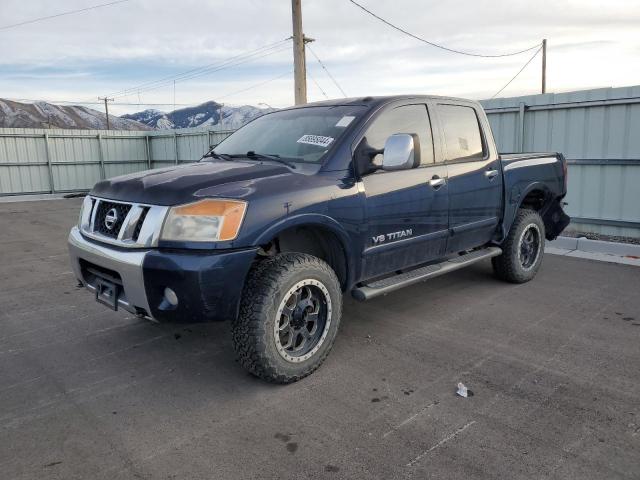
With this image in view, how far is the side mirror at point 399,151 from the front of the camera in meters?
3.79

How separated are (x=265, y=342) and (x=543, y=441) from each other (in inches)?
65.4

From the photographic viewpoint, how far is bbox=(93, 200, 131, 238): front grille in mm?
3475

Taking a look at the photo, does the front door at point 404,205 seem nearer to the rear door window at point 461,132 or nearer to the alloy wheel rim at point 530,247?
the rear door window at point 461,132

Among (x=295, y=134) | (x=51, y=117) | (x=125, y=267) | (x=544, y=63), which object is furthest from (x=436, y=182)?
(x=51, y=117)

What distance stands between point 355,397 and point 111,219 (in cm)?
199

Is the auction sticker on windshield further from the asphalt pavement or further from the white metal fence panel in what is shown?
the white metal fence panel

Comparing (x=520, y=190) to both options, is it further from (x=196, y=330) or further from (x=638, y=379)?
(x=196, y=330)

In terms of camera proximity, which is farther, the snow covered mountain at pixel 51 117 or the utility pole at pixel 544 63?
the snow covered mountain at pixel 51 117

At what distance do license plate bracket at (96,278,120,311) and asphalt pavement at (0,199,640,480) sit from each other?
21.9 inches

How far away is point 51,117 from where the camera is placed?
108 meters

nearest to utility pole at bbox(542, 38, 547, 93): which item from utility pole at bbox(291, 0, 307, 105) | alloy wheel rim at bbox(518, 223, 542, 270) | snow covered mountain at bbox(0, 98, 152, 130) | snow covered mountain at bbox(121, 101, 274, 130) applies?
utility pole at bbox(291, 0, 307, 105)

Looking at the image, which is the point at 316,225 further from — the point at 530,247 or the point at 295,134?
the point at 530,247

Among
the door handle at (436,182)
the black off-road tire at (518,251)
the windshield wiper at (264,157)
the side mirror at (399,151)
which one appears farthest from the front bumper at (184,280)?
the black off-road tire at (518,251)

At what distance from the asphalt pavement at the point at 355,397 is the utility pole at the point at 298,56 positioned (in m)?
10.4
